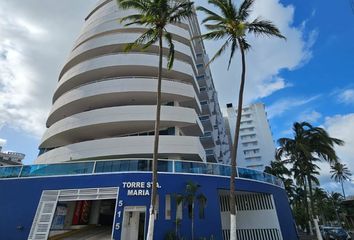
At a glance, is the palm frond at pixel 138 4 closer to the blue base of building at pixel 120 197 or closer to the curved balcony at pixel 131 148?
the blue base of building at pixel 120 197

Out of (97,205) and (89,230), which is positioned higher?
(97,205)

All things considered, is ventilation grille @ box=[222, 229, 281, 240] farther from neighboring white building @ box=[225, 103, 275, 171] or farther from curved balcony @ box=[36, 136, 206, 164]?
neighboring white building @ box=[225, 103, 275, 171]

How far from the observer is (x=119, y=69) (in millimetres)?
25922

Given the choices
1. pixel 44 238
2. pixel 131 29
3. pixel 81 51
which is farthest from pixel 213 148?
pixel 44 238

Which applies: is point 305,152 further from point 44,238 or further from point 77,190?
point 44,238

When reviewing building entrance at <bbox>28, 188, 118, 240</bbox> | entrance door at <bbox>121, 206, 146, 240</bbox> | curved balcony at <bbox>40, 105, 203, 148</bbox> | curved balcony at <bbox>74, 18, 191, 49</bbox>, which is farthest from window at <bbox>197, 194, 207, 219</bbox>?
curved balcony at <bbox>74, 18, 191, 49</bbox>

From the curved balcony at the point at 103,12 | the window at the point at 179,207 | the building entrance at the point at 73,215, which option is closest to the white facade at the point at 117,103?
the curved balcony at the point at 103,12

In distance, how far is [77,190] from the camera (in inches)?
608

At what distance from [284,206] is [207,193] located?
9.16 meters

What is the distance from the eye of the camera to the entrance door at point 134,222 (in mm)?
14672

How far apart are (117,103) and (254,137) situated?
211 ft

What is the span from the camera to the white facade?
2164 centimetres

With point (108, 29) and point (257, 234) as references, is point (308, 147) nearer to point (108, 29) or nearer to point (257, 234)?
point (257, 234)

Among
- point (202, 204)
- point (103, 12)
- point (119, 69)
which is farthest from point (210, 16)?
point (103, 12)
